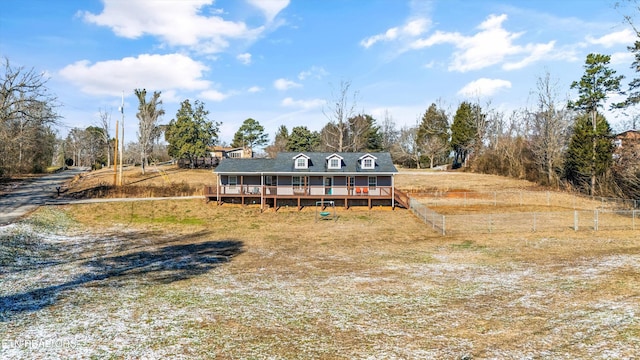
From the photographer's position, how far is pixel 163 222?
30156 millimetres

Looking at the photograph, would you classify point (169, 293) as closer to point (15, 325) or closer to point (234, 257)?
point (15, 325)

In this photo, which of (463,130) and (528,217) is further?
(463,130)

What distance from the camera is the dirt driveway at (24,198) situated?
27.5 metres

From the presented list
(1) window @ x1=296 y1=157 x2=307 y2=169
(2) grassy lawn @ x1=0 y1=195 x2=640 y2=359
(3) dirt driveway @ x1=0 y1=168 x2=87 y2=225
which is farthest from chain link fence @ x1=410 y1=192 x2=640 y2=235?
(3) dirt driveway @ x1=0 y1=168 x2=87 y2=225

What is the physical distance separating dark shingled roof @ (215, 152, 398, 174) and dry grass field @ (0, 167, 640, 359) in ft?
41.5

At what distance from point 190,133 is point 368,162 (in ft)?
118

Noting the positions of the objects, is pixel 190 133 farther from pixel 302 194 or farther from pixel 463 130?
pixel 463 130

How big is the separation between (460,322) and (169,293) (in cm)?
978

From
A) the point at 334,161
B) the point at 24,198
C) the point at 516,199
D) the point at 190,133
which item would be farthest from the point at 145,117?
the point at 516,199

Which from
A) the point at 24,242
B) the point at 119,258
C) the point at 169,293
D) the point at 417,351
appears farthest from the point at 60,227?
the point at 417,351

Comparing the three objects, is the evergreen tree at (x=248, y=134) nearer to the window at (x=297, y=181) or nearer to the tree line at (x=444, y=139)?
the tree line at (x=444, y=139)

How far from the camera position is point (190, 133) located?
61.2m

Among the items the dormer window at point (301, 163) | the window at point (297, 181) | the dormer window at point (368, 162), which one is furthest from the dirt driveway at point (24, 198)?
the dormer window at point (368, 162)

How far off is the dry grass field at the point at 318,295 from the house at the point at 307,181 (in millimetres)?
11466
